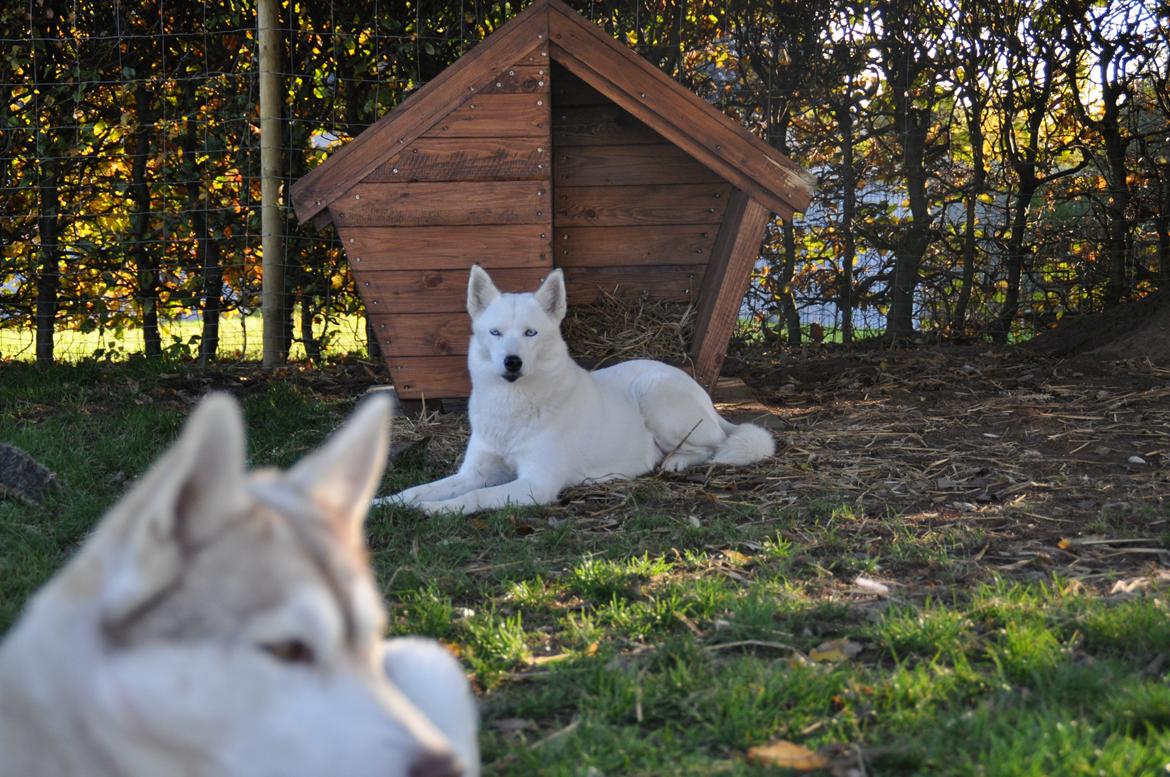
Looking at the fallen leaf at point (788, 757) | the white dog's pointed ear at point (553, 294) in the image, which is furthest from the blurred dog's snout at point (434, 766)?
the white dog's pointed ear at point (553, 294)

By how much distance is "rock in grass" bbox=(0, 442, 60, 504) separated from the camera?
4.77m

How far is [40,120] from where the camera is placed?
8.03 meters

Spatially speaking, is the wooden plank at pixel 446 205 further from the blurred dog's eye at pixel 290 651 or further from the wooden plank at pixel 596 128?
the blurred dog's eye at pixel 290 651

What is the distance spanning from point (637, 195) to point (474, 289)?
6.97 feet

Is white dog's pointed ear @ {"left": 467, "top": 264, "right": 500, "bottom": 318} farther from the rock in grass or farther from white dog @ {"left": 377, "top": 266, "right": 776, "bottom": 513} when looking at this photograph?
the rock in grass

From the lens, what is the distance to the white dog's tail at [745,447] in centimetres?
579

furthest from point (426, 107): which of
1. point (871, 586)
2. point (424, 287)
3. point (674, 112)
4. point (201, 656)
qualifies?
point (201, 656)

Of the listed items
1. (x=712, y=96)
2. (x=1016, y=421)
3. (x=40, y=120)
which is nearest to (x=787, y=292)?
(x=712, y=96)

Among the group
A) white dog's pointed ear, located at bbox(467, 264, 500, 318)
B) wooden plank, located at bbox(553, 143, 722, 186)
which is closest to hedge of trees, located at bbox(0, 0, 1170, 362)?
wooden plank, located at bbox(553, 143, 722, 186)

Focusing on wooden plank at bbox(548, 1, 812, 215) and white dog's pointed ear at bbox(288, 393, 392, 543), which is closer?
white dog's pointed ear at bbox(288, 393, 392, 543)

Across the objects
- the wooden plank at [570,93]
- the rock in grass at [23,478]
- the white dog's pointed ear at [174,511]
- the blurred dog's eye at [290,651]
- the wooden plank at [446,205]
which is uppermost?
the wooden plank at [570,93]

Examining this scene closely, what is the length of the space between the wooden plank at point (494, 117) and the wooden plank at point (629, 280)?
1.38 metres

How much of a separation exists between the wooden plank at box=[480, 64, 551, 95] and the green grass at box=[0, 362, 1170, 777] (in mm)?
2847

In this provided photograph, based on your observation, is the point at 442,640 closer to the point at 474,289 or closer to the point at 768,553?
the point at 768,553
